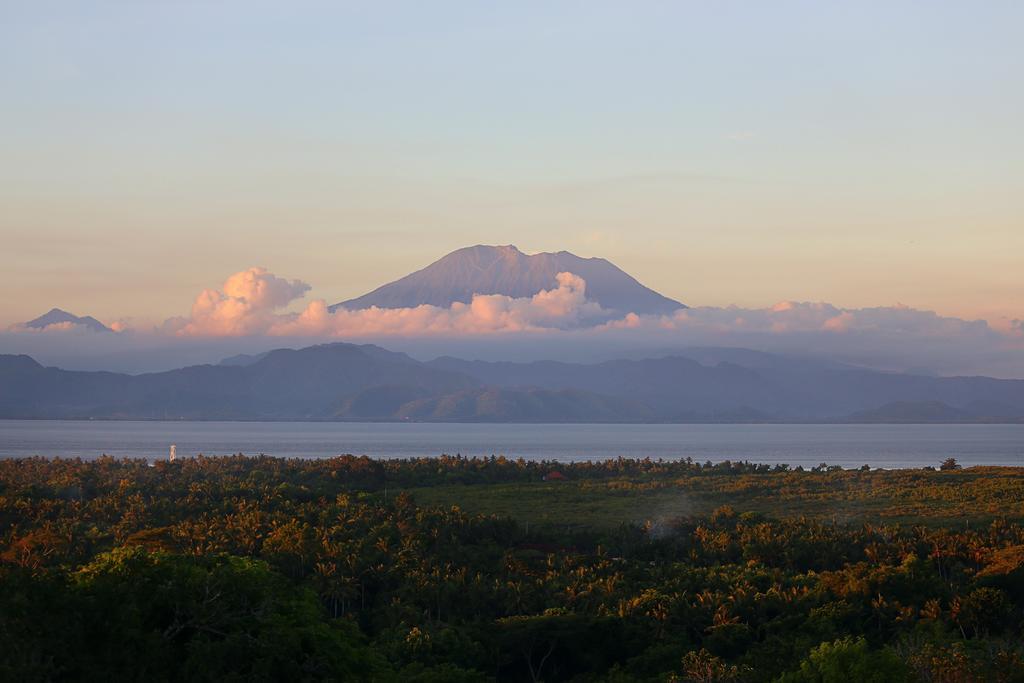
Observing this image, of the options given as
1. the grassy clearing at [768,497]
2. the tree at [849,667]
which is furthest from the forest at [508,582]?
the grassy clearing at [768,497]

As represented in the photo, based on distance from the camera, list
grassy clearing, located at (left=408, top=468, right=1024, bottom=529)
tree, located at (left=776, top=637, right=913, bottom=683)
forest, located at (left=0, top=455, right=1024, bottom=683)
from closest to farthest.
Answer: forest, located at (left=0, top=455, right=1024, bottom=683), tree, located at (left=776, top=637, right=913, bottom=683), grassy clearing, located at (left=408, top=468, right=1024, bottom=529)

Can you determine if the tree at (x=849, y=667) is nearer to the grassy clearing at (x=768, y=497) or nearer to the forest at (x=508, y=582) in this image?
the forest at (x=508, y=582)

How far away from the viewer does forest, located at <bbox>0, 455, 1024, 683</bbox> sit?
875 inches

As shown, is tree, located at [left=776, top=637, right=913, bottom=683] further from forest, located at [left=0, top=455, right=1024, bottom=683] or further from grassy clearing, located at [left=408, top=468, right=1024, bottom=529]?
grassy clearing, located at [left=408, top=468, right=1024, bottom=529]

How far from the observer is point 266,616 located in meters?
23.7

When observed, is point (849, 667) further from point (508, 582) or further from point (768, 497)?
point (768, 497)

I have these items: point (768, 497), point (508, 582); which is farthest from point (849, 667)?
point (768, 497)

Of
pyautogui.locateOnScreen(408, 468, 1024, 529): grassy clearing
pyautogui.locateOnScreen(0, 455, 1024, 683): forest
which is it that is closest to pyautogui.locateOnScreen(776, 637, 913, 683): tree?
pyautogui.locateOnScreen(0, 455, 1024, 683): forest

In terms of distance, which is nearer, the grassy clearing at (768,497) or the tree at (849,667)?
the tree at (849,667)

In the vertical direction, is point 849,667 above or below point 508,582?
above

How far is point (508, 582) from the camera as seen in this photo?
40375 mm

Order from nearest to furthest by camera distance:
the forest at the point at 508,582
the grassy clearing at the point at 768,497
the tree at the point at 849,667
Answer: the forest at the point at 508,582 → the tree at the point at 849,667 → the grassy clearing at the point at 768,497

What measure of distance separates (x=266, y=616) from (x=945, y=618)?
75.9 feet

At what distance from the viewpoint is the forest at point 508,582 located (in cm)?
2222
